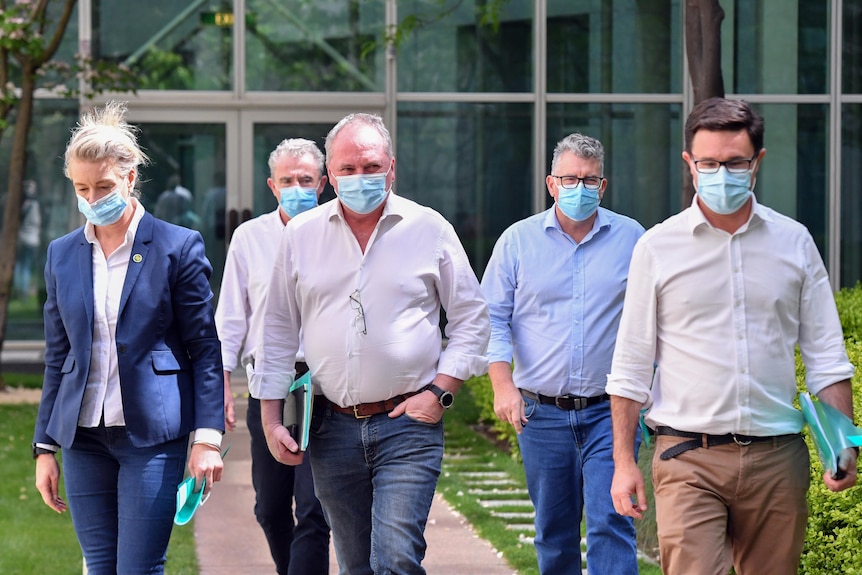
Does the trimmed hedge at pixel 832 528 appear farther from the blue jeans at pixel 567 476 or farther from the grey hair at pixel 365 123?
→ the grey hair at pixel 365 123

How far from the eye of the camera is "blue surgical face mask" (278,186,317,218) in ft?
19.4

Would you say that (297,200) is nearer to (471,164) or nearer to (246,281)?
(246,281)

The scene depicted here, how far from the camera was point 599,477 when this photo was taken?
17.0 ft

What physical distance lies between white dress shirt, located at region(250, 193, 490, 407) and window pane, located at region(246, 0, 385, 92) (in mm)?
10888

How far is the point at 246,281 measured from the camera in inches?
236

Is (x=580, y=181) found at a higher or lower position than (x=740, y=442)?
higher

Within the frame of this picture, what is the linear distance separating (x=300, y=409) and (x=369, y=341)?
0.34 meters

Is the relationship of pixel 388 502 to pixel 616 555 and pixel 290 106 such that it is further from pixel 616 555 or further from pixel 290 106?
pixel 290 106

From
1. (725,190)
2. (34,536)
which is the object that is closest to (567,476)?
(725,190)

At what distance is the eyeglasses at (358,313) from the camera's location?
4.43 meters

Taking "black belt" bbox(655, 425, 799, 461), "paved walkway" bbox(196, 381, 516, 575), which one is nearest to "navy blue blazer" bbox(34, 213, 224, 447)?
"black belt" bbox(655, 425, 799, 461)

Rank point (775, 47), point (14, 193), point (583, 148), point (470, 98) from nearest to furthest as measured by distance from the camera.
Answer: point (583, 148) → point (14, 193) → point (470, 98) → point (775, 47)

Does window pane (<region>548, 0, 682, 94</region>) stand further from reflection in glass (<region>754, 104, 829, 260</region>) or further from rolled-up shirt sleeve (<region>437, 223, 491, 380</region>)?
rolled-up shirt sleeve (<region>437, 223, 491, 380</region>)

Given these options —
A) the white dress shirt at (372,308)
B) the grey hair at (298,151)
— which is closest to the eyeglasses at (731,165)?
the white dress shirt at (372,308)
